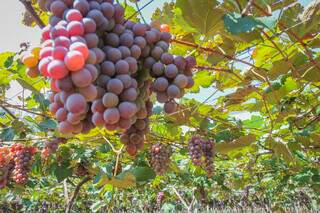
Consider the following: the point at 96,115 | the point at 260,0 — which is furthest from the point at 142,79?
the point at 260,0

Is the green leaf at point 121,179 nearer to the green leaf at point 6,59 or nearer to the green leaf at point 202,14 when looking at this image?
the green leaf at point 202,14

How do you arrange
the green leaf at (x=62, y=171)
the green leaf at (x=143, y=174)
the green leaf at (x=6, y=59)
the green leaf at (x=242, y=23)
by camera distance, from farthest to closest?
1. the green leaf at (x=62, y=171)
2. the green leaf at (x=6, y=59)
3. the green leaf at (x=143, y=174)
4. the green leaf at (x=242, y=23)

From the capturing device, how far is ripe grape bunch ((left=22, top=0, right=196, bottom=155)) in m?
0.66

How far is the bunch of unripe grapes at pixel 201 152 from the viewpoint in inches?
114

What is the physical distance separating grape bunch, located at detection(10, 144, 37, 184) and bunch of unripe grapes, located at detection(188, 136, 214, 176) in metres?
1.36

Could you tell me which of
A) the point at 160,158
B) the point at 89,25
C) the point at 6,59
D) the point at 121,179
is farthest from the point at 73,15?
the point at 160,158

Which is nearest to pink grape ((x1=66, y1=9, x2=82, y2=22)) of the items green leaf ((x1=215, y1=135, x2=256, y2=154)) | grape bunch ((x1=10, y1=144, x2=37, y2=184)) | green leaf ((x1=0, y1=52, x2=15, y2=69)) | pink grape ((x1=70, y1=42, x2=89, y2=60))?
pink grape ((x1=70, y1=42, x2=89, y2=60))

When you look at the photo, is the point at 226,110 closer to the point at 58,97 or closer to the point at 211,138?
the point at 211,138

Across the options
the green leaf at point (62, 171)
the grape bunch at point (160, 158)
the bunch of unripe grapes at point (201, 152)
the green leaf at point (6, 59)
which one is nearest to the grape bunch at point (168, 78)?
the green leaf at point (6, 59)

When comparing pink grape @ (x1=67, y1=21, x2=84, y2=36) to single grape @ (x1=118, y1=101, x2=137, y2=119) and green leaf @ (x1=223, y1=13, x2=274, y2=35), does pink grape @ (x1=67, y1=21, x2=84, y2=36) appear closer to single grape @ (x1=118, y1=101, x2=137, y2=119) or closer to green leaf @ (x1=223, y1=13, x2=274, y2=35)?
single grape @ (x1=118, y1=101, x2=137, y2=119)

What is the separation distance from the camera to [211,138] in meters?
3.30

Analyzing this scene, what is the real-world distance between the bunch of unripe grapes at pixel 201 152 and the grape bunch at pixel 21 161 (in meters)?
1.36

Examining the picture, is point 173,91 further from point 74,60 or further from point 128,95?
point 74,60

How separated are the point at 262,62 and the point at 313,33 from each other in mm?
448
